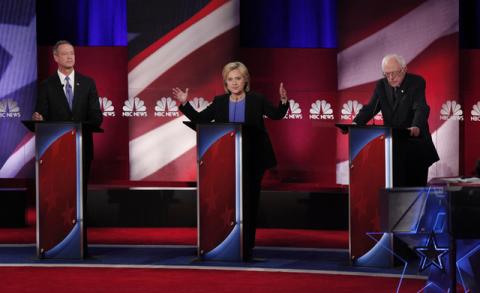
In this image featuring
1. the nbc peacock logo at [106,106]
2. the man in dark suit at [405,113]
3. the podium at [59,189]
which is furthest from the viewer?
the nbc peacock logo at [106,106]

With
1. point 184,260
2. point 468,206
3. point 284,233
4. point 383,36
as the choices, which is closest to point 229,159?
point 184,260

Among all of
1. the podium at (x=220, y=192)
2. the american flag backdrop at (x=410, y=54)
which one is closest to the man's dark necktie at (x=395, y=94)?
the podium at (x=220, y=192)

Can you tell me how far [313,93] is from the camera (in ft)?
30.2

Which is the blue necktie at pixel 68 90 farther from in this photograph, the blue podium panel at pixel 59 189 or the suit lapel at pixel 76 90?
the blue podium panel at pixel 59 189

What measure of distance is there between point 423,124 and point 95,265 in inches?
97.7

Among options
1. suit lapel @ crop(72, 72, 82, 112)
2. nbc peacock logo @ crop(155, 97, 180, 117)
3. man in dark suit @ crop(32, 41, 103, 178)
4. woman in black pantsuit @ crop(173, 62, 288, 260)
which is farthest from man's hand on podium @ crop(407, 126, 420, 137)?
nbc peacock logo @ crop(155, 97, 180, 117)

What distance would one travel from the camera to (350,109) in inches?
360

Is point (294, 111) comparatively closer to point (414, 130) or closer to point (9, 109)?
point (9, 109)

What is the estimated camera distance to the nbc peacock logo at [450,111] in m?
8.99

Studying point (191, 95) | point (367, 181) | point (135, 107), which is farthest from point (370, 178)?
point (135, 107)

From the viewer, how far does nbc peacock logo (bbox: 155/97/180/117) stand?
30.1 ft

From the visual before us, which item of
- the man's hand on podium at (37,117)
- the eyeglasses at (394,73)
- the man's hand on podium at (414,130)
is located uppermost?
the eyeglasses at (394,73)

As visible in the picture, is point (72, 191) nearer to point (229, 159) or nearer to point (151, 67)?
point (229, 159)

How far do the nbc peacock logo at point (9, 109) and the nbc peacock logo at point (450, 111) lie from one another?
4196 mm
